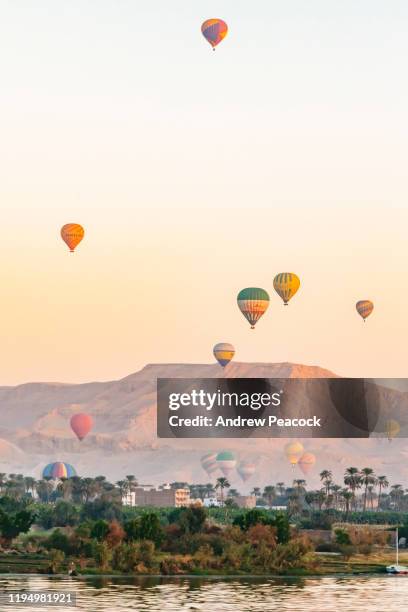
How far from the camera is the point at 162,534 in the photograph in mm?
194500

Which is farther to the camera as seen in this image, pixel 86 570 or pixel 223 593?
pixel 86 570

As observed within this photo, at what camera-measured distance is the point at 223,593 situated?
504 feet

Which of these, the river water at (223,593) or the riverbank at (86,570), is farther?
the riverbank at (86,570)

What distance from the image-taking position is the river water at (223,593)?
450 ft

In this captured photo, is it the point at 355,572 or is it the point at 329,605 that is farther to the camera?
the point at 355,572

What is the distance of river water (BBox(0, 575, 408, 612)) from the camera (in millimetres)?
137125

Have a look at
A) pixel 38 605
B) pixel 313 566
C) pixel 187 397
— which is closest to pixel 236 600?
pixel 38 605

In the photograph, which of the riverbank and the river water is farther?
the riverbank

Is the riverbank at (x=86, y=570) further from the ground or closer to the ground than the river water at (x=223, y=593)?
further from the ground

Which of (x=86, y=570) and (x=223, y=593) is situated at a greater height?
(x=86, y=570)

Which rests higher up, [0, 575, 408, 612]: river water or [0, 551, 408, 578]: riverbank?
[0, 551, 408, 578]: riverbank

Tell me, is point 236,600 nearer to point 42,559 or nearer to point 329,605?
point 329,605

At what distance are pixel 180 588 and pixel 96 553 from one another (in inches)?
1013

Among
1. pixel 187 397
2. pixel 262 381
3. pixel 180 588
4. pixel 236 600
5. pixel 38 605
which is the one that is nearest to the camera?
pixel 38 605
